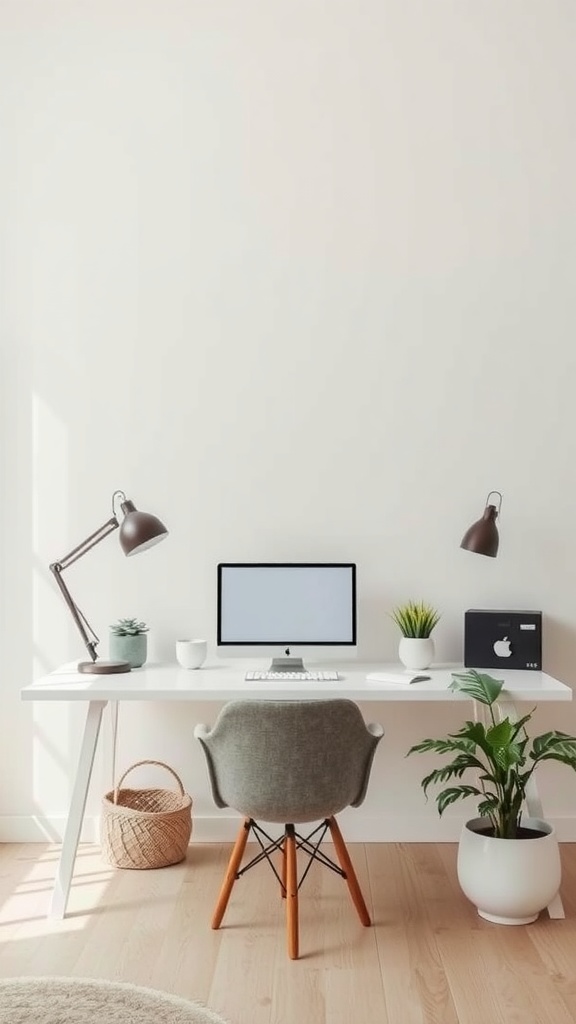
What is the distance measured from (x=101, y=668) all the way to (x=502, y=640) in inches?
53.0

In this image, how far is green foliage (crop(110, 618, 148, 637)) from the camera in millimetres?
3564

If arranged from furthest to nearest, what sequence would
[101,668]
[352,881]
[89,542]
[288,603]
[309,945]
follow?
1. [89,542]
2. [288,603]
3. [101,668]
4. [352,881]
5. [309,945]

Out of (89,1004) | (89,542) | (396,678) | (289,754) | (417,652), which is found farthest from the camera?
(89,542)

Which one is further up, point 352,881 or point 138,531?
point 138,531

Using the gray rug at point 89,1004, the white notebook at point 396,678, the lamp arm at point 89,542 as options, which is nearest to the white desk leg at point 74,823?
the gray rug at point 89,1004

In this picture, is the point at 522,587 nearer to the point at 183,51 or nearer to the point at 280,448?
the point at 280,448

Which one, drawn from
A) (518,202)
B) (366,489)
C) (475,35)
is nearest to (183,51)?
(475,35)

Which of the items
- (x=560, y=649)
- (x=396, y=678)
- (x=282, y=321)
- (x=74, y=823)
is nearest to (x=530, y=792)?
(x=396, y=678)

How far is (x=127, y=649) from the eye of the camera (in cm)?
355

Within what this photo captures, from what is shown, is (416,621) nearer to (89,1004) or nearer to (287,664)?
(287,664)

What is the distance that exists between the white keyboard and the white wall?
0.47 m

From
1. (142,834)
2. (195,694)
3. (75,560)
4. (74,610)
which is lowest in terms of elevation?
(142,834)

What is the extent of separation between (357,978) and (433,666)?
48.4 inches

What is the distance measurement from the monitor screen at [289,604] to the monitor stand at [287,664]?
0.06 meters
